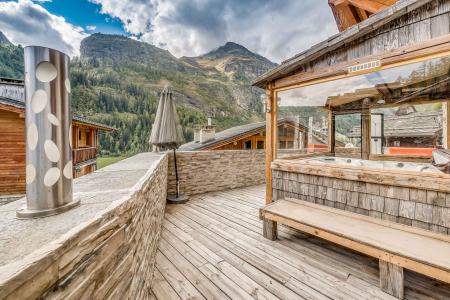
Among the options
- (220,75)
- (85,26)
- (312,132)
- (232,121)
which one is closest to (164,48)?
(220,75)

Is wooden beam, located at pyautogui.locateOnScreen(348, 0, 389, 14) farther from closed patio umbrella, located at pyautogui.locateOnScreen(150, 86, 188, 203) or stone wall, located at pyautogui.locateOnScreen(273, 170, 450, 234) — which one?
closed patio umbrella, located at pyautogui.locateOnScreen(150, 86, 188, 203)

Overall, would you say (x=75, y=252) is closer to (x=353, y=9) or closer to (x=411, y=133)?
(x=411, y=133)

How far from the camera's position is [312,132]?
491cm

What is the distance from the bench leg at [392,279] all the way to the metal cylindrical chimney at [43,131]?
275 centimetres

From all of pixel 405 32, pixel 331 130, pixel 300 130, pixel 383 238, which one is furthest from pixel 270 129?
pixel 331 130

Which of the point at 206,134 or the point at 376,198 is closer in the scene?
the point at 376,198

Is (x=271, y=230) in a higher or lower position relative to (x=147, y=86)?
lower

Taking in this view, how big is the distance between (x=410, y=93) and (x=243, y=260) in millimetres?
4717

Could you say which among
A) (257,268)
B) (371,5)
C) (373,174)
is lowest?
(257,268)

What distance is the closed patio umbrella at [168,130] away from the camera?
4.81 metres

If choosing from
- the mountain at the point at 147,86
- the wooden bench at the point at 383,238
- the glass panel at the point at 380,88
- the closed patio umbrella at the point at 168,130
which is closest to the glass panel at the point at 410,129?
the glass panel at the point at 380,88

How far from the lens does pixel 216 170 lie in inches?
223

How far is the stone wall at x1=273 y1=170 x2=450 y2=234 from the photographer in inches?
90.0

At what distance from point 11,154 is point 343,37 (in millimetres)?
11936
